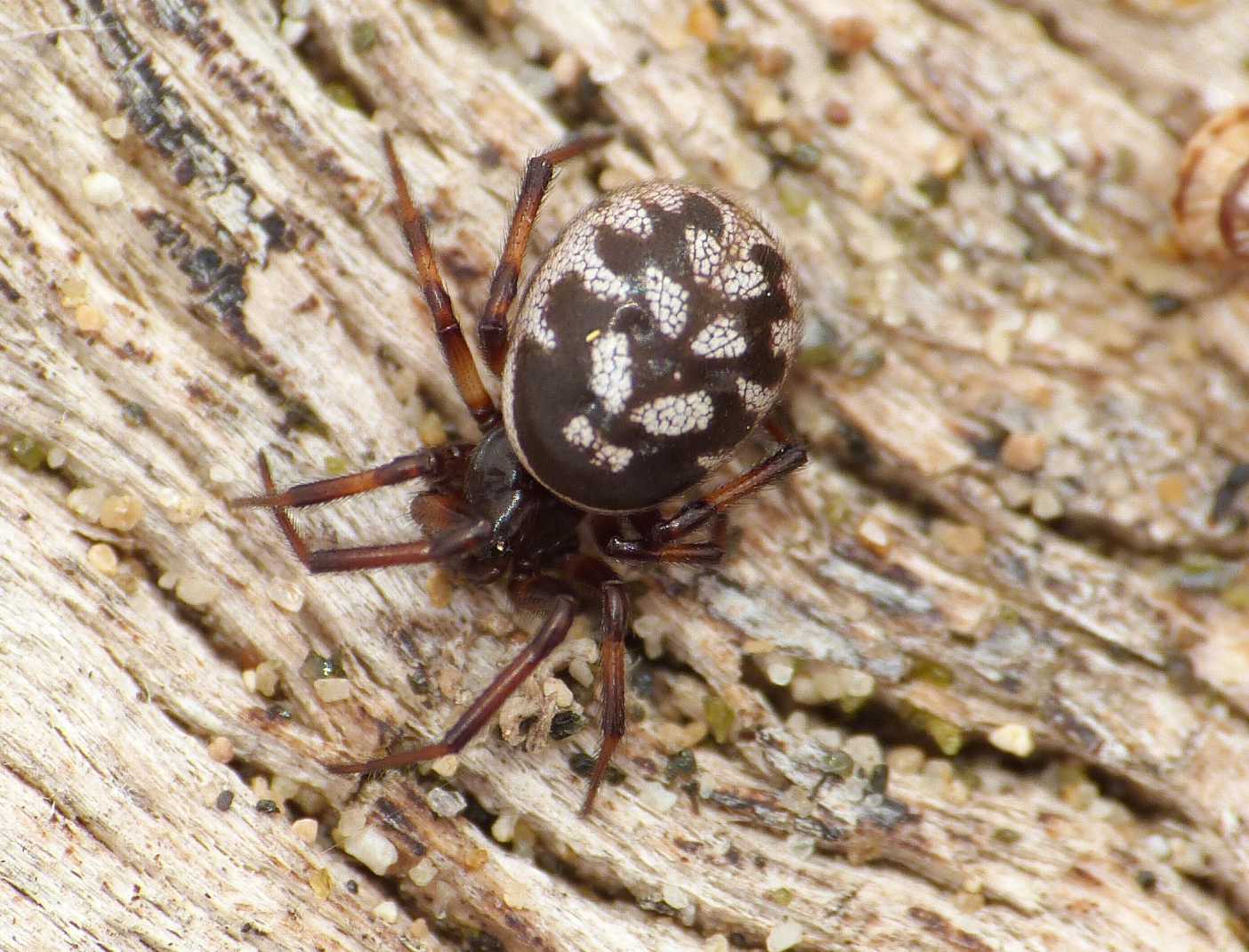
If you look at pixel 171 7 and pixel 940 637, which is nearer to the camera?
pixel 171 7

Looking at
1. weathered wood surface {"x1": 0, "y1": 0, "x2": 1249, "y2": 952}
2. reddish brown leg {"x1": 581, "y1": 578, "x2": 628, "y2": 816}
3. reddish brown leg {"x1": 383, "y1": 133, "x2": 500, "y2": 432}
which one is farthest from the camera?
reddish brown leg {"x1": 383, "y1": 133, "x2": 500, "y2": 432}

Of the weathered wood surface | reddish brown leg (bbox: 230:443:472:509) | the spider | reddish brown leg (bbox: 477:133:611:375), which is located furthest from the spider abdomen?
the weathered wood surface

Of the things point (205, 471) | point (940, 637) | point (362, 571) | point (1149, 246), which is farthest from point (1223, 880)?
point (205, 471)

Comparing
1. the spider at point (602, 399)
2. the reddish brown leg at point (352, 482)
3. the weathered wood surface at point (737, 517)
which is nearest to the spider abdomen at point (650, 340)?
the spider at point (602, 399)

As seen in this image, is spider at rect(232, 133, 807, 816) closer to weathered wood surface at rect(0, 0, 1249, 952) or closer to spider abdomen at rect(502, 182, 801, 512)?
spider abdomen at rect(502, 182, 801, 512)

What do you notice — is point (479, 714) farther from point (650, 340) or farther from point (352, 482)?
point (650, 340)

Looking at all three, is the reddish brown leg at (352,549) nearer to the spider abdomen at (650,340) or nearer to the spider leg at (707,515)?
the spider abdomen at (650,340)

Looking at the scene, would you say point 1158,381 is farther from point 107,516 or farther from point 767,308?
A: point 107,516
